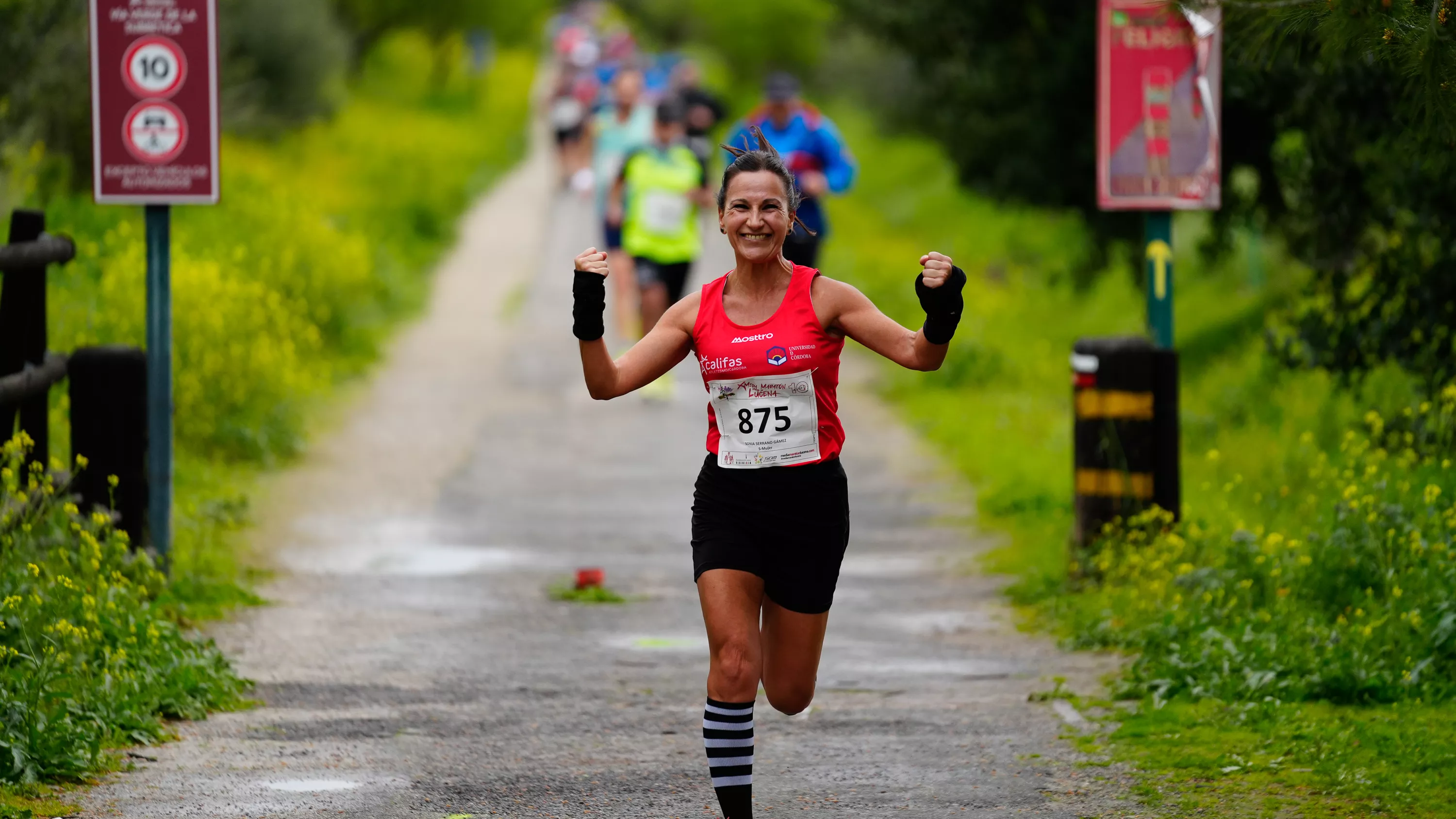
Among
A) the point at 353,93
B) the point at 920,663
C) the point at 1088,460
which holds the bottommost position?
the point at 920,663

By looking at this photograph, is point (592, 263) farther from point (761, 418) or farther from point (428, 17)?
point (428, 17)

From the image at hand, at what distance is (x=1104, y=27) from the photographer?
893cm

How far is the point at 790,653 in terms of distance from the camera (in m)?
5.61

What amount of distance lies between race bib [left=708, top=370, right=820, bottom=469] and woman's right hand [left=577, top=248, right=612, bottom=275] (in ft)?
1.42

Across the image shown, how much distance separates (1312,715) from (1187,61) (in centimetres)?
336

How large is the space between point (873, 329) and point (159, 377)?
14.1 ft

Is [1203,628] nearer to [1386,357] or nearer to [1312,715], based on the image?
[1312,715]

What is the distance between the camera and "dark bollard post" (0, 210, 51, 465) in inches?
307

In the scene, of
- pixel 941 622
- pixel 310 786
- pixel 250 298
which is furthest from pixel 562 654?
pixel 250 298

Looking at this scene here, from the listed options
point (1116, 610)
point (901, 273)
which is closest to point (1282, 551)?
point (1116, 610)

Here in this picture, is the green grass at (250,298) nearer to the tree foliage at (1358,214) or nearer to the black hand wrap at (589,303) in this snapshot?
the black hand wrap at (589,303)

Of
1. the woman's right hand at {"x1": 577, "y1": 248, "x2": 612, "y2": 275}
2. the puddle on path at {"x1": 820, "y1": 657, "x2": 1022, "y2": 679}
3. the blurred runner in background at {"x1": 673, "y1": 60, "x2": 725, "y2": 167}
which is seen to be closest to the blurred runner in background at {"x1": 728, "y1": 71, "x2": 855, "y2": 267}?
the blurred runner in background at {"x1": 673, "y1": 60, "x2": 725, "y2": 167}

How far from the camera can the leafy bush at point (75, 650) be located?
19.7ft

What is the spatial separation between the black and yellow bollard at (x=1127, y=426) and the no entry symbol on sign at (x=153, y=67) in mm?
3966
